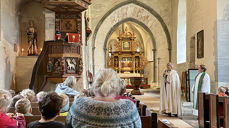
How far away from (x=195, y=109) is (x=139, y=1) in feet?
42.8

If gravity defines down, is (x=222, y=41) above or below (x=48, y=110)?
above

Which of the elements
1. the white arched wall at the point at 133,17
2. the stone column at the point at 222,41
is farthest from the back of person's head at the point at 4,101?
the white arched wall at the point at 133,17

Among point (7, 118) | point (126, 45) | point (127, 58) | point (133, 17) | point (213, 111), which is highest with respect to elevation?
point (133, 17)

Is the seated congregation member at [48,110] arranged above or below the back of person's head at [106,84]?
below

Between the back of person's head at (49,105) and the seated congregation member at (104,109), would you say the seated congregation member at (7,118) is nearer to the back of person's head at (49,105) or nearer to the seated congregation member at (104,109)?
the back of person's head at (49,105)

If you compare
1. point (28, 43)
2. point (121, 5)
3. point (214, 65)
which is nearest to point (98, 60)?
point (121, 5)

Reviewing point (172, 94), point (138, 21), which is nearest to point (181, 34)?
point (138, 21)

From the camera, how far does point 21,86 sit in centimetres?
1155

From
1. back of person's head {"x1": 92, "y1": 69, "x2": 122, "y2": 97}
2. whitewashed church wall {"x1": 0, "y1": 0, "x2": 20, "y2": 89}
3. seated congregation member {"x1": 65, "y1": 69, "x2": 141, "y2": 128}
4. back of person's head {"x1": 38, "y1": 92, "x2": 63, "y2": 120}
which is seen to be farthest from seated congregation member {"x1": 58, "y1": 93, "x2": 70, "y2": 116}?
whitewashed church wall {"x1": 0, "y1": 0, "x2": 20, "y2": 89}

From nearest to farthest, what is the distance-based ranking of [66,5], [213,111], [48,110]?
[48,110]
[213,111]
[66,5]

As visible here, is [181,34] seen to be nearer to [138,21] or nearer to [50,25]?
[138,21]

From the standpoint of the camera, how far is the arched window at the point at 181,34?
16647mm

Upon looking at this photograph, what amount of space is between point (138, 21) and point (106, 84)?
60.6 ft

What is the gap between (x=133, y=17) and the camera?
2002 centimetres
